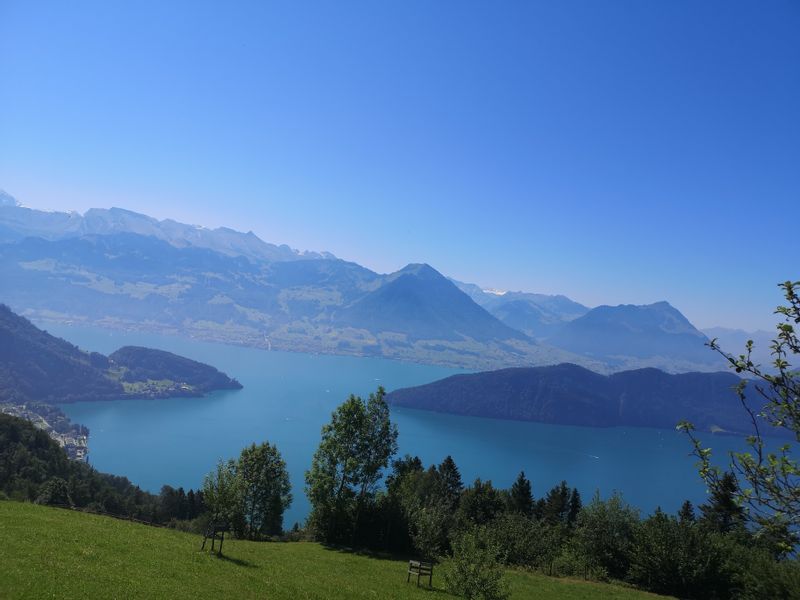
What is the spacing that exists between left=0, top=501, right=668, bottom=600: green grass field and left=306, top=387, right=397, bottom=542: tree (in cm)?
454

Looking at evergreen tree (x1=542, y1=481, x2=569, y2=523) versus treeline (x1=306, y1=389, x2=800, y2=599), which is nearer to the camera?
treeline (x1=306, y1=389, x2=800, y2=599)

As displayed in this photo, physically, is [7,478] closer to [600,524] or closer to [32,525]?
[32,525]

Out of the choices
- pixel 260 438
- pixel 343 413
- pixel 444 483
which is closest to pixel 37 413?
pixel 260 438

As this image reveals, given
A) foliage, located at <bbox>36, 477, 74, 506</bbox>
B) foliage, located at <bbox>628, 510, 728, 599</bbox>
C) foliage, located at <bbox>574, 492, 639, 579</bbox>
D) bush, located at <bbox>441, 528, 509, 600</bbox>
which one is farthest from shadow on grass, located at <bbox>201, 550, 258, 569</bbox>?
foliage, located at <bbox>36, 477, 74, 506</bbox>

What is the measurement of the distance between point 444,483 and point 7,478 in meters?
70.2

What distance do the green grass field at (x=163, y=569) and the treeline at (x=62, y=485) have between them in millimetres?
51391

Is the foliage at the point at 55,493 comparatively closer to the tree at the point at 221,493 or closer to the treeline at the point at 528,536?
the treeline at the point at 528,536

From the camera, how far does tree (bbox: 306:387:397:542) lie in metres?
35.7

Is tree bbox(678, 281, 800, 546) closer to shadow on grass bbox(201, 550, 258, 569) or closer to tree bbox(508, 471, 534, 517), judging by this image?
shadow on grass bbox(201, 550, 258, 569)

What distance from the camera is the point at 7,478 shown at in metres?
78.2

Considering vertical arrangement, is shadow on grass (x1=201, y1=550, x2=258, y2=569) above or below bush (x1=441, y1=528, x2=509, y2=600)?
below

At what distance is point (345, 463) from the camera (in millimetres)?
35469

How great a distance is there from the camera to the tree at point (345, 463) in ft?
117

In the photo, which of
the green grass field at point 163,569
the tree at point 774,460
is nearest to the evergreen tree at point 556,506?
the green grass field at point 163,569
